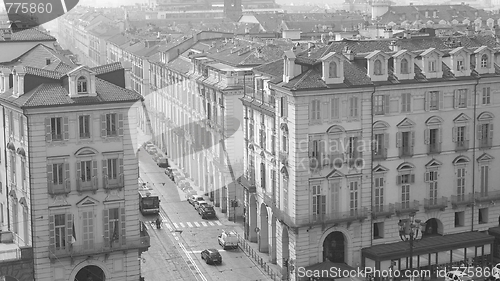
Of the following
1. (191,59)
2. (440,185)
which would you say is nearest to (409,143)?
(440,185)

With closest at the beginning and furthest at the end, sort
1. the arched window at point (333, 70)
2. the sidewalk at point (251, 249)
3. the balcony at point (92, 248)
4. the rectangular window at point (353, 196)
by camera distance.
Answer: the balcony at point (92, 248) < the arched window at point (333, 70) < the rectangular window at point (353, 196) < the sidewalk at point (251, 249)

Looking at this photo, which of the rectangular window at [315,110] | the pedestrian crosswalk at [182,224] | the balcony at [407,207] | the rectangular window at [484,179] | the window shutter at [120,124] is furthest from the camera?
the pedestrian crosswalk at [182,224]

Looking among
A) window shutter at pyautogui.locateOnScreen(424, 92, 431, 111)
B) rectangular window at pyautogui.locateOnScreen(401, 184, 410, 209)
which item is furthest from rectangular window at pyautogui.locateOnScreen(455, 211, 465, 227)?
window shutter at pyautogui.locateOnScreen(424, 92, 431, 111)

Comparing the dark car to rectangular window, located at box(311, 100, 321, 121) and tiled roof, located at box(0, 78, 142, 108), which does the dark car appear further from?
tiled roof, located at box(0, 78, 142, 108)

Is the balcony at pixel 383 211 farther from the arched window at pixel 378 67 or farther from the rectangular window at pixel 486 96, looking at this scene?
the rectangular window at pixel 486 96

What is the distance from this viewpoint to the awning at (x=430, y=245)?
254ft

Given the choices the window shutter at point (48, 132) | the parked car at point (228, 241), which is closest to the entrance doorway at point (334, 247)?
the parked car at point (228, 241)

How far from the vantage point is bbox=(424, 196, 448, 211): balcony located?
81312 millimetres

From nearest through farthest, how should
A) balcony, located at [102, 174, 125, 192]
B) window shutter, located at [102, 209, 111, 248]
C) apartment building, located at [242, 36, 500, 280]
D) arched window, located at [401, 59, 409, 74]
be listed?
balcony, located at [102, 174, 125, 192], window shutter, located at [102, 209, 111, 248], apartment building, located at [242, 36, 500, 280], arched window, located at [401, 59, 409, 74]

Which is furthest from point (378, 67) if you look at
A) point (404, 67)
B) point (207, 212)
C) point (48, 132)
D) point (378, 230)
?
point (207, 212)

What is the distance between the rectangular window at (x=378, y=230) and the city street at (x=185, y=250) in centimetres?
1005

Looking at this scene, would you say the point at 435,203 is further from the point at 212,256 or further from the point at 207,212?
the point at 207,212

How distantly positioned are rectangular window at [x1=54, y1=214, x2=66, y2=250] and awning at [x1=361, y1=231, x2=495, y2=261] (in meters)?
26.3

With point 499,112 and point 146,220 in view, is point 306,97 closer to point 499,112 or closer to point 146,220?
point 499,112
